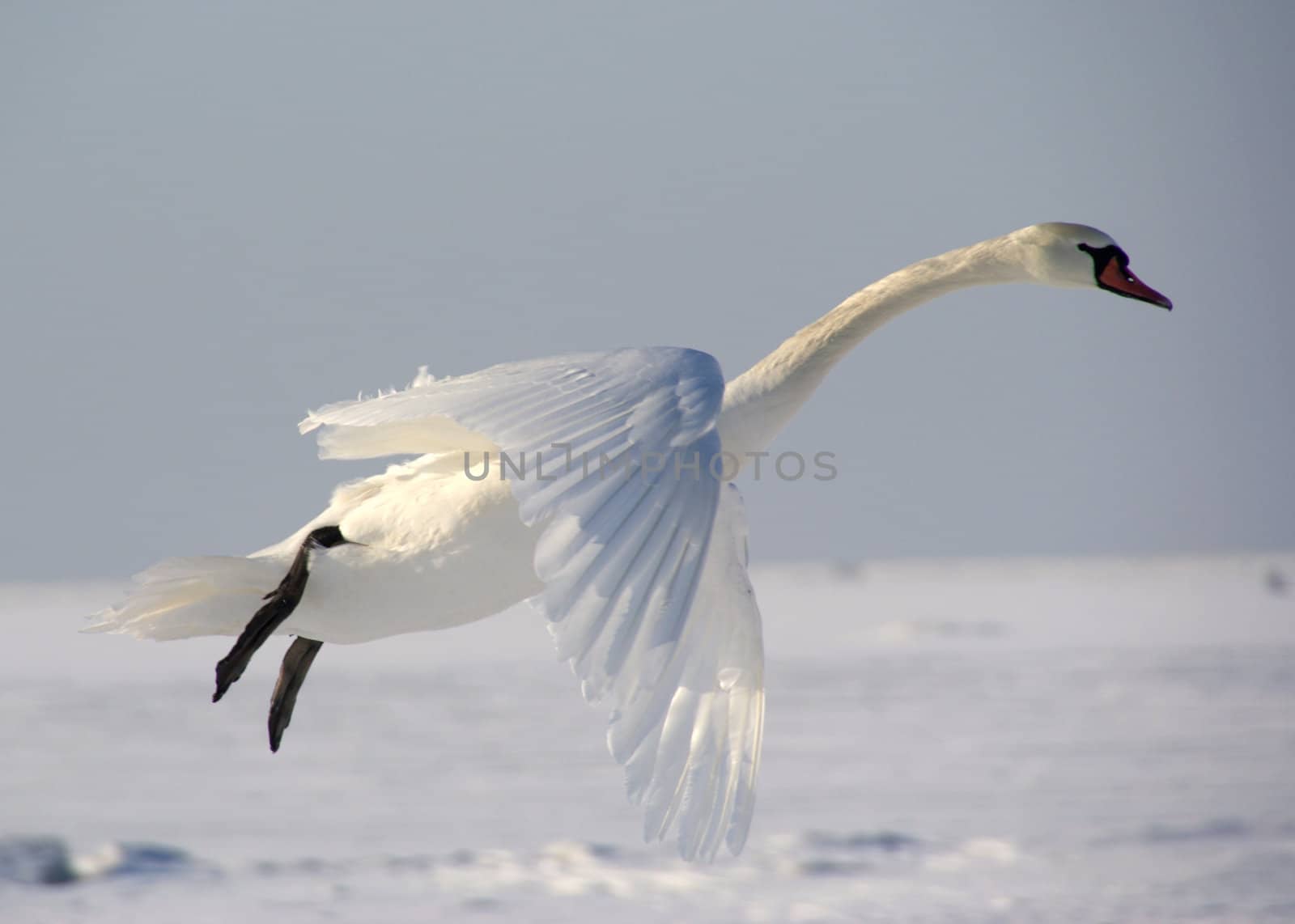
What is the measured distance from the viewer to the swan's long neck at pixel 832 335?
503 cm

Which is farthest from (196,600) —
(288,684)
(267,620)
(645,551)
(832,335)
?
(832,335)

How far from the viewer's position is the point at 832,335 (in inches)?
208

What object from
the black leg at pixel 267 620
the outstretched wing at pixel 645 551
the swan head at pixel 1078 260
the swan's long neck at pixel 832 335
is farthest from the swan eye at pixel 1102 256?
the black leg at pixel 267 620

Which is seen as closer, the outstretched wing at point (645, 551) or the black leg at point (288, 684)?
the outstretched wing at point (645, 551)

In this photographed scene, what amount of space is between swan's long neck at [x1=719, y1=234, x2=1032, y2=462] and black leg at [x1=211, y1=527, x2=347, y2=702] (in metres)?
1.39

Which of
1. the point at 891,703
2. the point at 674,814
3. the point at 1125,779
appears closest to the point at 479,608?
the point at 674,814

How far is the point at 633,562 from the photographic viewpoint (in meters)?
3.66

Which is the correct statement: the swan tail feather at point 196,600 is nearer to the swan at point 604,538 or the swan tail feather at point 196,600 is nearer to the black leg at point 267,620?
the swan at point 604,538

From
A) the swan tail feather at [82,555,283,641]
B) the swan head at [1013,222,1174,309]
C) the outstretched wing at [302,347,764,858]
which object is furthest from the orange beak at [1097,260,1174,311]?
the swan tail feather at [82,555,283,641]

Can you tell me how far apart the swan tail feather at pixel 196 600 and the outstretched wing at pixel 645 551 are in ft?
1.73

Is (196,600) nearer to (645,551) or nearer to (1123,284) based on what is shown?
(645,551)

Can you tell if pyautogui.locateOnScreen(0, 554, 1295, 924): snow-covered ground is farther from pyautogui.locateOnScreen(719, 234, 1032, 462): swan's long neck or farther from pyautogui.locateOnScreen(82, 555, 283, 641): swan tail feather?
pyautogui.locateOnScreen(719, 234, 1032, 462): swan's long neck

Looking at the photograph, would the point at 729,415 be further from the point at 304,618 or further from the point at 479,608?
the point at 304,618

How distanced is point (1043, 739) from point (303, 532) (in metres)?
12.3
